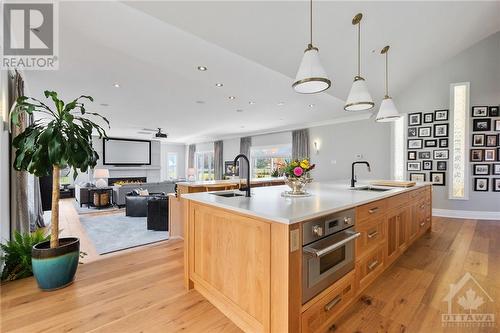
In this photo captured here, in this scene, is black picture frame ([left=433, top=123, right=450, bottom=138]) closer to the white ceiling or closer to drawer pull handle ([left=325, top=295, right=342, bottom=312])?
the white ceiling

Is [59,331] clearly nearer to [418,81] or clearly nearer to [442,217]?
[442,217]

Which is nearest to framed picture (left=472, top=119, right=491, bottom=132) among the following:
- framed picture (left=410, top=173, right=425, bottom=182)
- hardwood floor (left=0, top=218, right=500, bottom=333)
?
framed picture (left=410, top=173, right=425, bottom=182)

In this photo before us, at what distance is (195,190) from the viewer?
3.53 meters

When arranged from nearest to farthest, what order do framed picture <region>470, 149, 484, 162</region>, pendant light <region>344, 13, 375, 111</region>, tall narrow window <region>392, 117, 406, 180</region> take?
pendant light <region>344, 13, 375, 111</region> < framed picture <region>470, 149, 484, 162</region> < tall narrow window <region>392, 117, 406, 180</region>

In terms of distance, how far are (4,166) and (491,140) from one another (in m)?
7.95

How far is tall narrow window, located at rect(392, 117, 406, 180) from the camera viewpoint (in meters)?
5.69

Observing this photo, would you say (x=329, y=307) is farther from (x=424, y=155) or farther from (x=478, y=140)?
(x=478, y=140)

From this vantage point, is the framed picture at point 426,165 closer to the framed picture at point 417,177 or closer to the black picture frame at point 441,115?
the framed picture at point 417,177

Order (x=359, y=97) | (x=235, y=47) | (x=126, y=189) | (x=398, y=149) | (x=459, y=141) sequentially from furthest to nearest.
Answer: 1. (x=126, y=189)
2. (x=398, y=149)
3. (x=459, y=141)
4. (x=235, y=47)
5. (x=359, y=97)

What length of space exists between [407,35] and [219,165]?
8817 mm

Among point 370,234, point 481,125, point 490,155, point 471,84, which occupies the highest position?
point 471,84

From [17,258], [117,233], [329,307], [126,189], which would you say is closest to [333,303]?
[329,307]

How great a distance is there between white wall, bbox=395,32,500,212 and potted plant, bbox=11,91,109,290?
6513mm

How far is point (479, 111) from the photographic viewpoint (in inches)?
185
